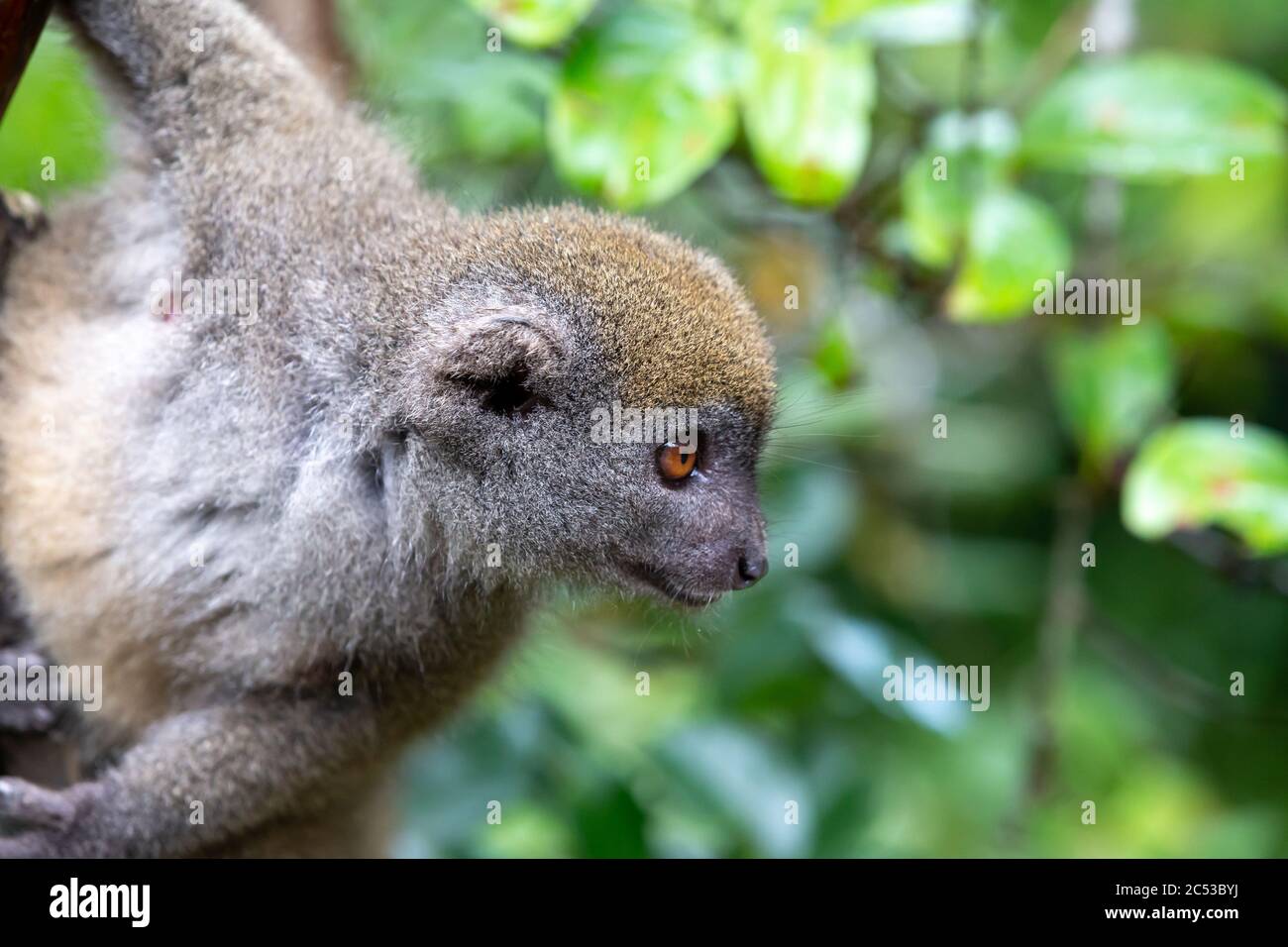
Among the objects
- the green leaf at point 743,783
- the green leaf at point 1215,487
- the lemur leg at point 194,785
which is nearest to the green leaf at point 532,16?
the lemur leg at point 194,785

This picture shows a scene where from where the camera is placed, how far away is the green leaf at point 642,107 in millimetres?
4180

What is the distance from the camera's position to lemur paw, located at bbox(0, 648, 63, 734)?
4.57m

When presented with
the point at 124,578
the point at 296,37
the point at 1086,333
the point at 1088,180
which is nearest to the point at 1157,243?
the point at 1088,180

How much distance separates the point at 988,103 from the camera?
239 inches

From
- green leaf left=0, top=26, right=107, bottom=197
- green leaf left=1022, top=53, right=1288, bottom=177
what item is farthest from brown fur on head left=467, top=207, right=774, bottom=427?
green leaf left=0, top=26, right=107, bottom=197

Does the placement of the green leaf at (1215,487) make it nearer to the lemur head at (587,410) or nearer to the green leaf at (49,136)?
the lemur head at (587,410)

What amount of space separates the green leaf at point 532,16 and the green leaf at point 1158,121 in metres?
2.03

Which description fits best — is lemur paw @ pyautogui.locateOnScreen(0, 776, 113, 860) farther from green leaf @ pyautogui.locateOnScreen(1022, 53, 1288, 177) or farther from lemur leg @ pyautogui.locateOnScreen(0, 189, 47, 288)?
green leaf @ pyautogui.locateOnScreen(1022, 53, 1288, 177)

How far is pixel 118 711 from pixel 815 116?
3.19 meters

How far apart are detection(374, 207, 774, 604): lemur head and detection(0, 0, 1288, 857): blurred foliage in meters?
0.36

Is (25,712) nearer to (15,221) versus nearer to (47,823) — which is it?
(47,823)

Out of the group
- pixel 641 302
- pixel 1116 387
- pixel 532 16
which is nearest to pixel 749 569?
pixel 641 302

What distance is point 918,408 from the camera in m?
7.27

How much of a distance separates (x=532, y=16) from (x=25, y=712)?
291 cm
